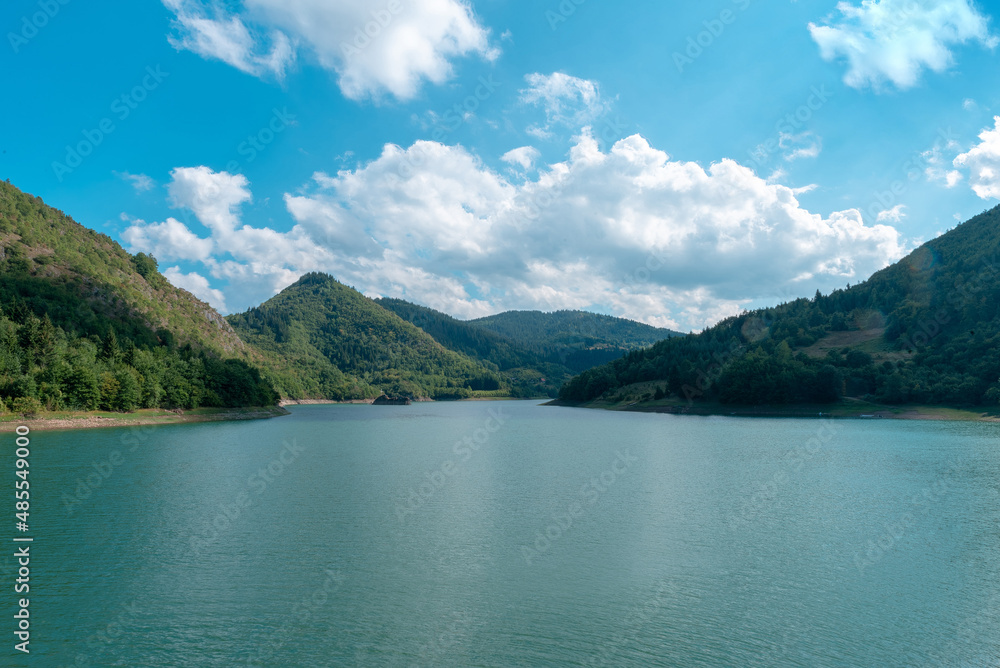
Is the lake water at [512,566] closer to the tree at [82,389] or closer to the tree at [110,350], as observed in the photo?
the tree at [82,389]

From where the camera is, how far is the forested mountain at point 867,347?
10744 cm

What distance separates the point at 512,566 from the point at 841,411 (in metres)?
109

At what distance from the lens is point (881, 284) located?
7072 inches

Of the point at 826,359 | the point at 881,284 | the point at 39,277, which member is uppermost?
the point at 881,284

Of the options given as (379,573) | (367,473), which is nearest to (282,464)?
(367,473)

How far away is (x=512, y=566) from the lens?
18.5 meters

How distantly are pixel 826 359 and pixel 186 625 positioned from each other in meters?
143

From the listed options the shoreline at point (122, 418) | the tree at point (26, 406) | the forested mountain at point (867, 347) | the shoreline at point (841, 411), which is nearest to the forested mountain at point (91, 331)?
the tree at point (26, 406)

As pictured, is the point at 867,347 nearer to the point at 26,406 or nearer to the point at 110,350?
the point at 110,350

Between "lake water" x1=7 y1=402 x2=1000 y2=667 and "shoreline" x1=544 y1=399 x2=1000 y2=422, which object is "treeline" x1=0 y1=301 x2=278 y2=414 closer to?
"lake water" x1=7 y1=402 x2=1000 y2=667

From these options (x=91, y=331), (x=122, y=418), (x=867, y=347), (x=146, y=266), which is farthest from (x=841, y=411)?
(x=146, y=266)

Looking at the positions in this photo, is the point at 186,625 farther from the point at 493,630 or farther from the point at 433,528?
the point at 433,528

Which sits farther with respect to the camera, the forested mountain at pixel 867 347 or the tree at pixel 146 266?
the tree at pixel 146 266

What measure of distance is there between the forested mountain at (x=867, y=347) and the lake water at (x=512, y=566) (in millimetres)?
79447
